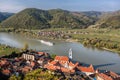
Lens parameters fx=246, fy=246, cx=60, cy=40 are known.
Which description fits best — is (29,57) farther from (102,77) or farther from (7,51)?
(102,77)

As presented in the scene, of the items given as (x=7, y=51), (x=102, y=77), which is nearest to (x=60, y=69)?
(x=102, y=77)

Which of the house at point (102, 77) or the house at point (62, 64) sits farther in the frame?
the house at point (62, 64)

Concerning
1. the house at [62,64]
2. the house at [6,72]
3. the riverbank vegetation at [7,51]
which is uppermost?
the house at [6,72]

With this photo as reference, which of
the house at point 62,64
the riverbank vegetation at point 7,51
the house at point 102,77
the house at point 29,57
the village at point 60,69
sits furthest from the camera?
the riverbank vegetation at point 7,51

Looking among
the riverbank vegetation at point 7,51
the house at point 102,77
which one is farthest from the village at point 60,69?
the riverbank vegetation at point 7,51

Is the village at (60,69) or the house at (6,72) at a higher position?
the house at (6,72)

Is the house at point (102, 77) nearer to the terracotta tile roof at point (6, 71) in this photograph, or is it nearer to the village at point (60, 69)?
the village at point (60, 69)

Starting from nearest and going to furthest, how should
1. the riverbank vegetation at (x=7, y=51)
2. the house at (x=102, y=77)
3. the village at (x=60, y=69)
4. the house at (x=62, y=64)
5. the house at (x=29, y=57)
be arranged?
the village at (x=60, y=69) < the house at (x=102, y=77) < the house at (x=62, y=64) < the house at (x=29, y=57) < the riverbank vegetation at (x=7, y=51)

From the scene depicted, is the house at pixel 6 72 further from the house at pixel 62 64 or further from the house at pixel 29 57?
the house at pixel 29 57

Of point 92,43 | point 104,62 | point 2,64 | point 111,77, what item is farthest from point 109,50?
point 2,64

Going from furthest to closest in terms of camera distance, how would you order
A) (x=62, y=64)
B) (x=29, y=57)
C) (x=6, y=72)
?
(x=29, y=57) → (x=62, y=64) → (x=6, y=72)

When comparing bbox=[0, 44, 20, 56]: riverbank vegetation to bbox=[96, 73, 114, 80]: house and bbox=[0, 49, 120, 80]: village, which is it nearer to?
bbox=[0, 49, 120, 80]: village
